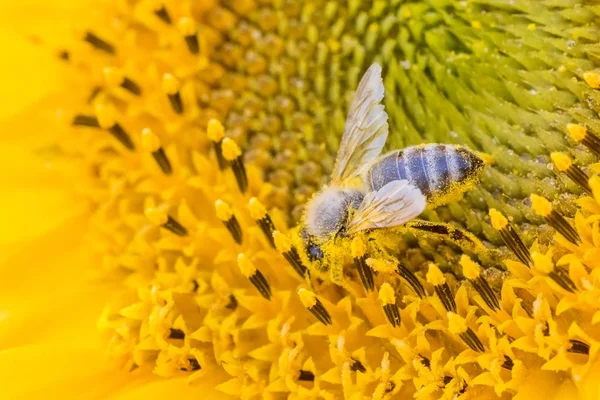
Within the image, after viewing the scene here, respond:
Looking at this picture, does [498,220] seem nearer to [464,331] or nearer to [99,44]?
[464,331]

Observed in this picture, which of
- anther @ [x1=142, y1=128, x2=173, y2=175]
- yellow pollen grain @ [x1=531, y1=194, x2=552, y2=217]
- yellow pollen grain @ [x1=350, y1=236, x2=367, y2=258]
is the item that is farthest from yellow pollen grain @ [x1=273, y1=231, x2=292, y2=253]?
yellow pollen grain @ [x1=531, y1=194, x2=552, y2=217]

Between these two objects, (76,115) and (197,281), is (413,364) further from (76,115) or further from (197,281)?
(76,115)

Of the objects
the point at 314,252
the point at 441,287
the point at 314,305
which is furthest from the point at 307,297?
the point at 441,287

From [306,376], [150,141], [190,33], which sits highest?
[190,33]

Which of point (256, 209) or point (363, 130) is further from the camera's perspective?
point (256, 209)

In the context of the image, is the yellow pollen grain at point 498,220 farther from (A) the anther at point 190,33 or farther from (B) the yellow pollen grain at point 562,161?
(A) the anther at point 190,33

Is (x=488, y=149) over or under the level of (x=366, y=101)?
under

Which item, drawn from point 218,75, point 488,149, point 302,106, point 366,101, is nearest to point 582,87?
point 488,149
